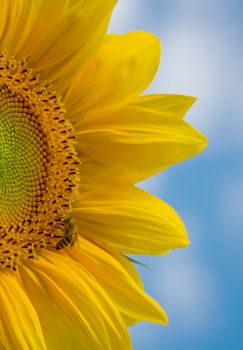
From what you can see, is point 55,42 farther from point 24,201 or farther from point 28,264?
point 28,264

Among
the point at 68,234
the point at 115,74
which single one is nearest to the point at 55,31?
the point at 115,74

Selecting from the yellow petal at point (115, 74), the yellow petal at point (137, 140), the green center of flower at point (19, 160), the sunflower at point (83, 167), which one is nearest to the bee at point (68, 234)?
the sunflower at point (83, 167)

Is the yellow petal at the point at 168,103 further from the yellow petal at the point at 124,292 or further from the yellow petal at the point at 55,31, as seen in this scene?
the yellow petal at the point at 124,292

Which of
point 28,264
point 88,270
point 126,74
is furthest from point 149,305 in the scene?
point 126,74

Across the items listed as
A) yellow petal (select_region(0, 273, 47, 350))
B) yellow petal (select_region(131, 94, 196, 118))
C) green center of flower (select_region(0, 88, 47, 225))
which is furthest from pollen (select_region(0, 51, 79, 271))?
yellow petal (select_region(131, 94, 196, 118))

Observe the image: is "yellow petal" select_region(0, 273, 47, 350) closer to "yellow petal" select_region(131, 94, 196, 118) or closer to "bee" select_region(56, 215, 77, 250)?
"bee" select_region(56, 215, 77, 250)

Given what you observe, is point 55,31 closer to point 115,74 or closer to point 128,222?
point 115,74
